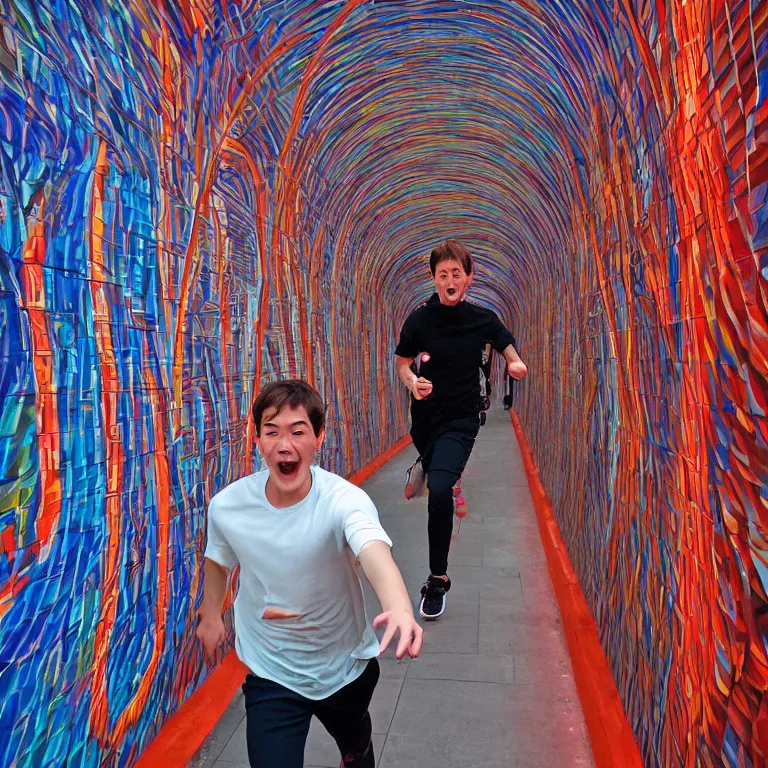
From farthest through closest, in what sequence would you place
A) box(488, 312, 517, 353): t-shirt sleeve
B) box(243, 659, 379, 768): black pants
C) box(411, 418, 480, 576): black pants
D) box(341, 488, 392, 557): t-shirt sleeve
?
box(488, 312, 517, 353): t-shirt sleeve → box(411, 418, 480, 576): black pants → box(243, 659, 379, 768): black pants → box(341, 488, 392, 557): t-shirt sleeve

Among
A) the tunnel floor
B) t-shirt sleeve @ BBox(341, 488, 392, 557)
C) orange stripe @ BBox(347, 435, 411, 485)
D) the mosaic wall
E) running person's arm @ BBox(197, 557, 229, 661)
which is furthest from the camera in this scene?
orange stripe @ BBox(347, 435, 411, 485)

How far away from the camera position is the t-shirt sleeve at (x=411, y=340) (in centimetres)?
439

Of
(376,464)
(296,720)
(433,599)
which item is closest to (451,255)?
(433,599)

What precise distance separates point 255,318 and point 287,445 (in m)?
2.58

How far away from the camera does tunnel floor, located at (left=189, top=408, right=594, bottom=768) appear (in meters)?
2.97

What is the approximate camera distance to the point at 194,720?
3.09 meters

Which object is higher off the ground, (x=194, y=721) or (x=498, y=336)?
(x=498, y=336)

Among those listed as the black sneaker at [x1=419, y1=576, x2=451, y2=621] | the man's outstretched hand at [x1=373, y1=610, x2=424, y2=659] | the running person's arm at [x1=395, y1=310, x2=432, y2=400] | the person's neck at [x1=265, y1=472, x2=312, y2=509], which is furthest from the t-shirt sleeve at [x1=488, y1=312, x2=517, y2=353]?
the man's outstretched hand at [x1=373, y1=610, x2=424, y2=659]

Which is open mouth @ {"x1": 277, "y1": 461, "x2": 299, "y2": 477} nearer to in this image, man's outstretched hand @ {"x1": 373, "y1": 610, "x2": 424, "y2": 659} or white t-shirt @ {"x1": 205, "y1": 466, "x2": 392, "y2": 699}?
white t-shirt @ {"x1": 205, "y1": 466, "x2": 392, "y2": 699}

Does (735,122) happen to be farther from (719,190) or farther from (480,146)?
(480,146)

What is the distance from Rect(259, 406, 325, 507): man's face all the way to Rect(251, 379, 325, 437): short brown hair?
0.02 metres

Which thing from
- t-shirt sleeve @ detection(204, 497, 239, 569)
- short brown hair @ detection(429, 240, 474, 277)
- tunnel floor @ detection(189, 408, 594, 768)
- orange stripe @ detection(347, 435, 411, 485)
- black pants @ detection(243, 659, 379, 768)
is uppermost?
short brown hair @ detection(429, 240, 474, 277)

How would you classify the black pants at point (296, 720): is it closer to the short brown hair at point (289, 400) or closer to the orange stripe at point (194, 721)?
the short brown hair at point (289, 400)

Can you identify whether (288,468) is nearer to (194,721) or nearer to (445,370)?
(194,721)
